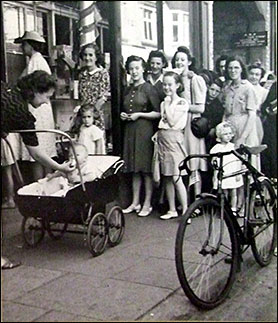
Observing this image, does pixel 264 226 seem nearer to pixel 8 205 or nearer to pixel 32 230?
pixel 32 230

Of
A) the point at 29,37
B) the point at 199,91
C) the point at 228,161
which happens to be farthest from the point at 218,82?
the point at 29,37

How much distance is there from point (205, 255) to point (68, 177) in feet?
2.55

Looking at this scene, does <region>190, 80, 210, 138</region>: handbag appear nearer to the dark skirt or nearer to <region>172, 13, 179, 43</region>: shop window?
the dark skirt

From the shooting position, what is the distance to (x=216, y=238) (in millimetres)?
3443

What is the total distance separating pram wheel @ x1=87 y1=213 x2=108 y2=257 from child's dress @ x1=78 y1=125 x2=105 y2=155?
0.46 metres

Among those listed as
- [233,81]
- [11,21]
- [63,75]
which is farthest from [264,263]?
[11,21]

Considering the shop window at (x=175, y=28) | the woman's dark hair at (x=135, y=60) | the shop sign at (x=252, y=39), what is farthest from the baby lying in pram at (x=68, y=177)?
the shop sign at (x=252, y=39)

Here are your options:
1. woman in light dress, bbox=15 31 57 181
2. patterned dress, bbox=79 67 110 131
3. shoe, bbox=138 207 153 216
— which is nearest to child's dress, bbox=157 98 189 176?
shoe, bbox=138 207 153 216

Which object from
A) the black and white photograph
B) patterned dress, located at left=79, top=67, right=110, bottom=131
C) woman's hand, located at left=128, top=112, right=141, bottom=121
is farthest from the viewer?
woman's hand, located at left=128, top=112, right=141, bottom=121

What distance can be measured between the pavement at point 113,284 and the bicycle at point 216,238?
0.09 metres

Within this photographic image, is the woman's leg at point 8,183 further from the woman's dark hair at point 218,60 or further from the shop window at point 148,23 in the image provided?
the woman's dark hair at point 218,60

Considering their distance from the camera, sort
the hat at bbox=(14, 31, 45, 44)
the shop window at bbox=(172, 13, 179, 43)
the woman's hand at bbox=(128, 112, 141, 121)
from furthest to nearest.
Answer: the woman's hand at bbox=(128, 112, 141, 121) < the shop window at bbox=(172, 13, 179, 43) < the hat at bbox=(14, 31, 45, 44)

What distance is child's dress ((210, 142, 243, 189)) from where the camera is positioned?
11.6 feet

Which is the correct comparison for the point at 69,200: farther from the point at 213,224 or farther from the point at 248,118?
the point at 248,118
